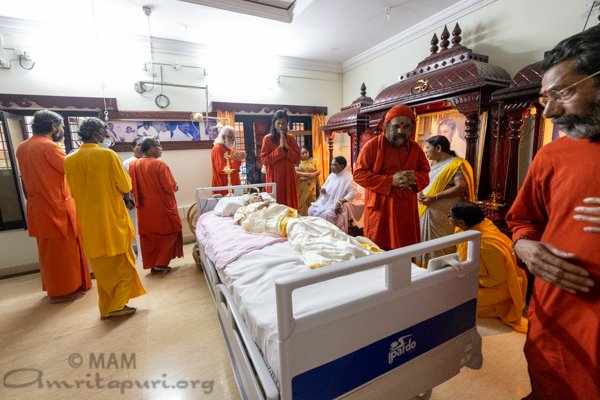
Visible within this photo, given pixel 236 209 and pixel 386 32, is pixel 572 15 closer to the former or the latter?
pixel 386 32

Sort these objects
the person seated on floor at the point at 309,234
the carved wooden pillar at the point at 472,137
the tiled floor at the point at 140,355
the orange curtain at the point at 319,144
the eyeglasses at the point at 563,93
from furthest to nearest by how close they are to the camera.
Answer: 1. the orange curtain at the point at 319,144
2. the carved wooden pillar at the point at 472,137
3. the tiled floor at the point at 140,355
4. the person seated on floor at the point at 309,234
5. the eyeglasses at the point at 563,93

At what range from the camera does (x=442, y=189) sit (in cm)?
264

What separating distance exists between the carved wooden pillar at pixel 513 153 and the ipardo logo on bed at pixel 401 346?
2095mm

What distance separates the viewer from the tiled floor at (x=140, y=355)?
162 cm

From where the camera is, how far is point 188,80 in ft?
14.1

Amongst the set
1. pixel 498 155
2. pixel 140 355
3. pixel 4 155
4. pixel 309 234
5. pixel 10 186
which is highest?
pixel 4 155

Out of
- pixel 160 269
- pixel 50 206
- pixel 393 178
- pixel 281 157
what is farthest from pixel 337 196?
pixel 50 206

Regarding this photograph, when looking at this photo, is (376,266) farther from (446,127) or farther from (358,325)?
(446,127)

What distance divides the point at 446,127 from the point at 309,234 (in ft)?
8.50

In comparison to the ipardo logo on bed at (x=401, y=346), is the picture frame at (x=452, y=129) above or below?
above

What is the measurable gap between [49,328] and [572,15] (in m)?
5.33

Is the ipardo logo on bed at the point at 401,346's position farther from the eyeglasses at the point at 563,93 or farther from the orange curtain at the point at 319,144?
the orange curtain at the point at 319,144

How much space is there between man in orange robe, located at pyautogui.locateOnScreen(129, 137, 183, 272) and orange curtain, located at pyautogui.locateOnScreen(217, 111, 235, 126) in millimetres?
1460

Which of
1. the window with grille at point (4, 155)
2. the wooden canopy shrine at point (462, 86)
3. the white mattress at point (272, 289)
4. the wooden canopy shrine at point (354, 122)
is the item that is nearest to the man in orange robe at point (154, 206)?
the window with grille at point (4, 155)
